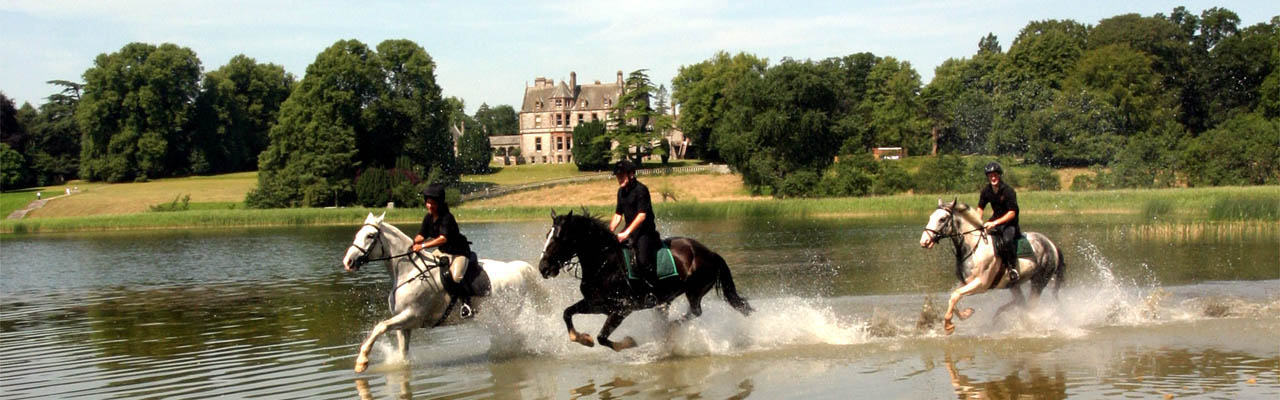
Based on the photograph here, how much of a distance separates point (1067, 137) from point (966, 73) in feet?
97.4

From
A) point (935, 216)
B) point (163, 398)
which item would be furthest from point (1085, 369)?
point (163, 398)

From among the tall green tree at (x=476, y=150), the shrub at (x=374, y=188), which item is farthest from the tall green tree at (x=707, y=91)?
the shrub at (x=374, y=188)

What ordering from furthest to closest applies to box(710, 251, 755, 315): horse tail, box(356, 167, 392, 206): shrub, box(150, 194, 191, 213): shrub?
box(150, 194, 191, 213): shrub < box(356, 167, 392, 206): shrub < box(710, 251, 755, 315): horse tail

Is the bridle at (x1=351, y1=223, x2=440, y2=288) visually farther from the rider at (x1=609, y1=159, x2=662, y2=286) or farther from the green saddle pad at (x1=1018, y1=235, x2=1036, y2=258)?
the green saddle pad at (x1=1018, y1=235, x2=1036, y2=258)

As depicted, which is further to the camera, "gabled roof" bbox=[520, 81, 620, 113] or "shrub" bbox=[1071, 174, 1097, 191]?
"gabled roof" bbox=[520, 81, 620, 113]

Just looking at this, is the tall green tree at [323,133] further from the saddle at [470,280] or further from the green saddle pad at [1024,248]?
the green saddle pad at [1024,248]

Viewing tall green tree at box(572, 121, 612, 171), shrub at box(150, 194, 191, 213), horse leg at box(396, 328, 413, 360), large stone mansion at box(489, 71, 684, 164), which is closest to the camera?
horse leg at box(396, 328, 413, 360)

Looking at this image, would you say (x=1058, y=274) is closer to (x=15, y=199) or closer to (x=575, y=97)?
(x=15, y=199)

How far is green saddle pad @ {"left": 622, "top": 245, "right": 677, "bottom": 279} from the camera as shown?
13.5 m

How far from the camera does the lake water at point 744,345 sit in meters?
12.0

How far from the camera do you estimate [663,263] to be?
13625 mm

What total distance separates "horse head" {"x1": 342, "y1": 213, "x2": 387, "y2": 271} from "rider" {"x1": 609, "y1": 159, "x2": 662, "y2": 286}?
283 cm

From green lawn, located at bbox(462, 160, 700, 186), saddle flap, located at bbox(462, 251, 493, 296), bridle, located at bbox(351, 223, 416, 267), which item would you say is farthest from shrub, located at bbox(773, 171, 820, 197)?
bridle, located at bbox(351, 223, 416, 267)

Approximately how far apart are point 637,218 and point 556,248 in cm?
113
